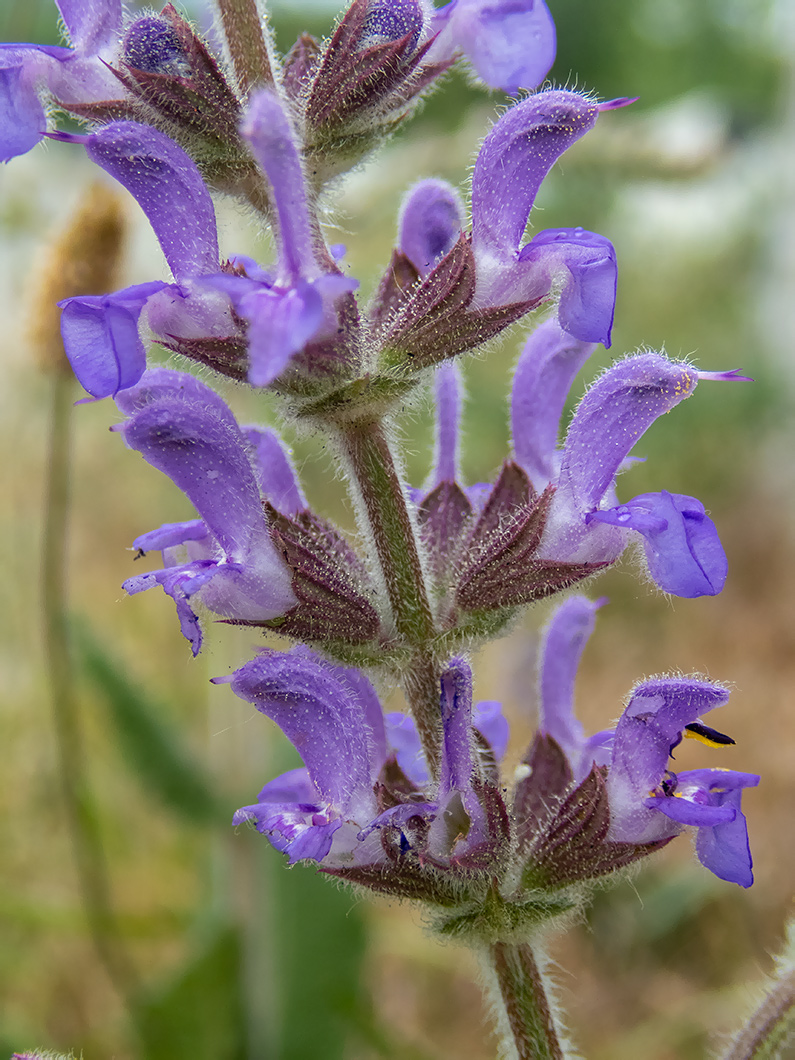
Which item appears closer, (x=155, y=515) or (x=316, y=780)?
(x=316, y=780)

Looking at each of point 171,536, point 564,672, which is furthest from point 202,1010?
point 171,536

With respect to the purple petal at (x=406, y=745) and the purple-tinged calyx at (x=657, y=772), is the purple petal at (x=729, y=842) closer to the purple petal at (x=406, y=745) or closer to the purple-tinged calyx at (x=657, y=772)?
the purple-tinged calyx at (x=657, y=772)

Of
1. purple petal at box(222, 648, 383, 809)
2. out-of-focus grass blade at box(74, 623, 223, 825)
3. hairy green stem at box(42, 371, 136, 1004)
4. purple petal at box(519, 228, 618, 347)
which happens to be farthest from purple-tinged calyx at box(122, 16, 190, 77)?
out-of-focus grass blade at box(74, 623, 223, 825)

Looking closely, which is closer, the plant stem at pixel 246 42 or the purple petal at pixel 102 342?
the purple petal at pixel 102 342

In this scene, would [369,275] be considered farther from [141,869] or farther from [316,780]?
[316,780]

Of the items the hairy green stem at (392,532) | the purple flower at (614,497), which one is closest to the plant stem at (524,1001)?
the hairy green stem at (392,532)

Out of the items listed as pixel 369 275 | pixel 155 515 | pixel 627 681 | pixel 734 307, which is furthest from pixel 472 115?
pixel 734 307

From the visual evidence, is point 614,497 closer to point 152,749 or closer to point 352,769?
point 352,769
